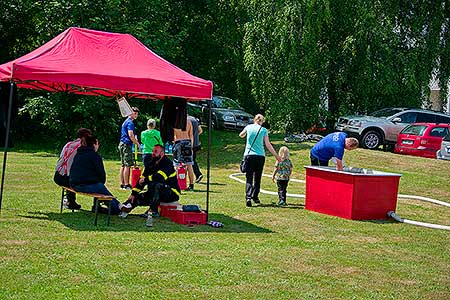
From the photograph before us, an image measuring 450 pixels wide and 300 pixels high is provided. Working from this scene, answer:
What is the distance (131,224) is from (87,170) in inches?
44.3

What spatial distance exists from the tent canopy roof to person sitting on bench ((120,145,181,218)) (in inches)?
45.1

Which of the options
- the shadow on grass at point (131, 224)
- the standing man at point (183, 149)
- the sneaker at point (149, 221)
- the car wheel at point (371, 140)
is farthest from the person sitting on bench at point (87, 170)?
the car wheel at point (371, 140)

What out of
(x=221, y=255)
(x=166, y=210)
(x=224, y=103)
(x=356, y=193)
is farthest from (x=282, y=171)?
(x=224, y=103)

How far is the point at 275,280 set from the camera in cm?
812

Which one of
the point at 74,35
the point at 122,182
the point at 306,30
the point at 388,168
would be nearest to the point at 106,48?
the point at 74,35

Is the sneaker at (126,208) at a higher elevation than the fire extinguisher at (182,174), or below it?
below

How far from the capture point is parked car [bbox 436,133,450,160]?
24047mm

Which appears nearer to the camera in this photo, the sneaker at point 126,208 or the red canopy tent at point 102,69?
the red canopy tent at point 102,69

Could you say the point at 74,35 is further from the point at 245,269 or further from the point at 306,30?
the point at 306,30

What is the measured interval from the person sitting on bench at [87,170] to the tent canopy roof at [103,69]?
3.20 ft

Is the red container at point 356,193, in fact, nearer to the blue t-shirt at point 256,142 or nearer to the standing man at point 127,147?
the blue t-shirt at point 256,142

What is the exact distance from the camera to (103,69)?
11500 millimetres

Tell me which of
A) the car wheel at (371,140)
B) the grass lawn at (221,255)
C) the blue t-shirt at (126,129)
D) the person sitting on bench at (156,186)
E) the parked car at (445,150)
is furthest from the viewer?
the car wheel at (371,140)

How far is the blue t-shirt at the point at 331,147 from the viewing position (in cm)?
1373
